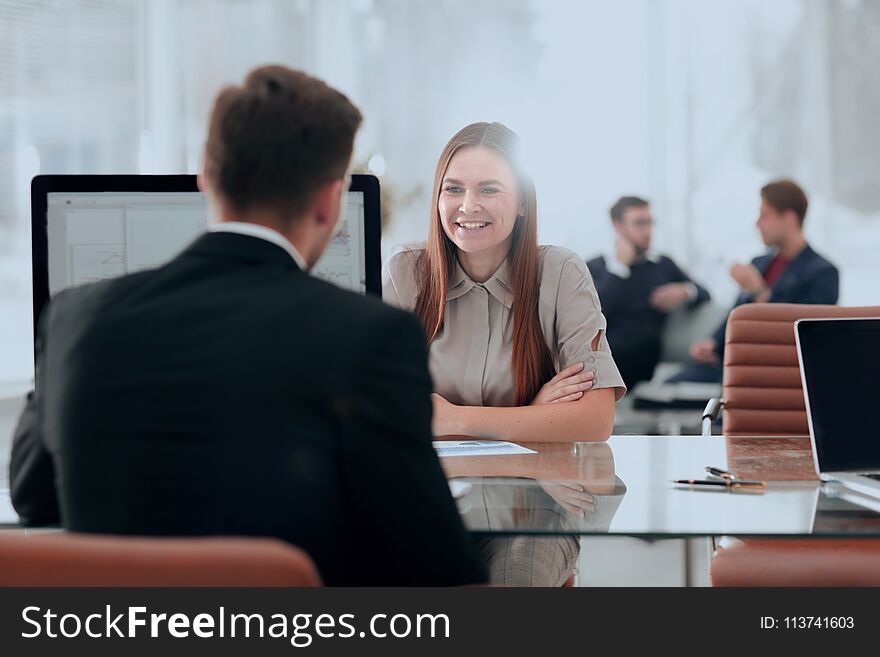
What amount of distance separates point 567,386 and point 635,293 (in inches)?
129

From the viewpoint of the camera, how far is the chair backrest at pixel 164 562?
2.67ft

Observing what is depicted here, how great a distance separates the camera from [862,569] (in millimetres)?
1896

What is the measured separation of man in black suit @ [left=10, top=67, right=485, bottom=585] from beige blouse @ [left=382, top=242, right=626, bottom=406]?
1.19m

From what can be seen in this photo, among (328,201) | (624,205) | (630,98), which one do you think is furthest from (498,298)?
(630,98)

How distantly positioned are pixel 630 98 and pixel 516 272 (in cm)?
370

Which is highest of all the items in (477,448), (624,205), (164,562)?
(624,205)

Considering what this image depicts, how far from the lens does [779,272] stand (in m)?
4.99

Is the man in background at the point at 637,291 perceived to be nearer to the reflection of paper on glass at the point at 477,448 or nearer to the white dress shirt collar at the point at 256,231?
the reflection of paper on glass at the point at 477,448

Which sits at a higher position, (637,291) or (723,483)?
(637,291)

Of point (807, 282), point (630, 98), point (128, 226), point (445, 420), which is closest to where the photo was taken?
point (128, 226)

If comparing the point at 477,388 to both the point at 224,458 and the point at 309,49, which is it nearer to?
the point at 224,458

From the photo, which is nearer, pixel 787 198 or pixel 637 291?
pixel 787 198

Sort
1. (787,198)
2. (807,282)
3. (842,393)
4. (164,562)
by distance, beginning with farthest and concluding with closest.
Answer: (787,198) < (807,282) < (842,393) < (164,562)

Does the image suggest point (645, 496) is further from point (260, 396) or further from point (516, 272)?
point (516, 272)
